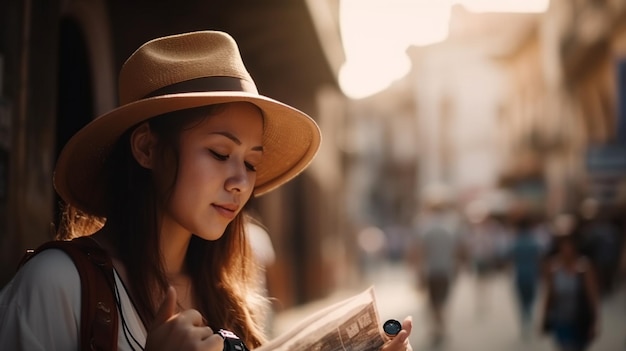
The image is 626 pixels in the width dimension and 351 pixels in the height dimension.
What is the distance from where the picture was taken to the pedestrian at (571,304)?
7613 millimetres

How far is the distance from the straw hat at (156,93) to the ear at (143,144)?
0.13ft

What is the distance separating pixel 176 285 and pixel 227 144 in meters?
0.43

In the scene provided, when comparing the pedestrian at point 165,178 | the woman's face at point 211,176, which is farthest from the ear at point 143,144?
the woman's face at point 211,176

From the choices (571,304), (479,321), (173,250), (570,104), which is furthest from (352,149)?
(173,250)

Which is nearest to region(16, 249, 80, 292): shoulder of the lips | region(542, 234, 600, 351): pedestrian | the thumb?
the thumb

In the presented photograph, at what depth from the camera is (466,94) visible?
218ft

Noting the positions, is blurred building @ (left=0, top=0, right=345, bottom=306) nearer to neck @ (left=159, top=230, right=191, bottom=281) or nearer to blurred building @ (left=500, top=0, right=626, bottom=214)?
neck @ (left=159, top=230, right=191, bottom=281)

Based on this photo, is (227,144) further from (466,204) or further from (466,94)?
(466,94)

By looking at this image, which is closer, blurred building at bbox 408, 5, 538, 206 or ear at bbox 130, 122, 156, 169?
ear at bbox 130, 122, 156, 169

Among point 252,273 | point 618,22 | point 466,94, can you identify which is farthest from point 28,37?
point 466,94

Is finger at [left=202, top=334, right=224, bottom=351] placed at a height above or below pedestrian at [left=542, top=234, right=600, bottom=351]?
above

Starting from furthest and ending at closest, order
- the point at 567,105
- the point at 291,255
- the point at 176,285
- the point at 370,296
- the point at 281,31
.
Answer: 1. the point at 567,105
2. the point at 291,255
3. the point at 281,31
4. the point at 176,285
5. the point at 370,296

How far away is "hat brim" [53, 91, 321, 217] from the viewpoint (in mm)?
2105

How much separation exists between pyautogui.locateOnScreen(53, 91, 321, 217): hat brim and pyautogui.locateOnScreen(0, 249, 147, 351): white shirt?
40cm
